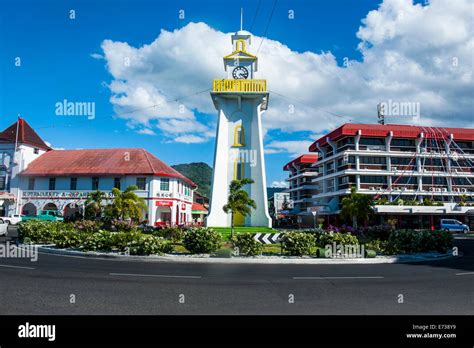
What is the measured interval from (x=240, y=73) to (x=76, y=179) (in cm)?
2426

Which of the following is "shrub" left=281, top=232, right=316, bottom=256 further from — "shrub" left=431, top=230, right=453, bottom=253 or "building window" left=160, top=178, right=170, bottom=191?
"building window" left=160, top=178, right=170, bottom=191

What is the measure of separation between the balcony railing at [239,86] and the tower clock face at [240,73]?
1386mm

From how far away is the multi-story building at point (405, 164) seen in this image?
161 ft

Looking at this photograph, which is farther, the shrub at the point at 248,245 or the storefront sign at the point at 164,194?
the storefront sign at the point at 164,194

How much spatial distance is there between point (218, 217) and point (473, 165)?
42081 mm

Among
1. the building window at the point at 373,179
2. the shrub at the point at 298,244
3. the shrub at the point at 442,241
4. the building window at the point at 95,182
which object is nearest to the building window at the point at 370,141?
the building window at the point at 373,179

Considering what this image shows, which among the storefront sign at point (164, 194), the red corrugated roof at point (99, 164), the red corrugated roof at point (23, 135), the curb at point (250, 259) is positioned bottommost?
the curb at point (250, 259)

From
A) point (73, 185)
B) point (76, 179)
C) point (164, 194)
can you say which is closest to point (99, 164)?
point (76, 179)

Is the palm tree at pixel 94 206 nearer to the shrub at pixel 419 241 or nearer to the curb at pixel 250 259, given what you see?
the curb at pixel 250 259

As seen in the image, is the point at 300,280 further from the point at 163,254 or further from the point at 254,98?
the point at 254,98

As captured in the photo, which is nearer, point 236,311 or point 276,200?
point 236,311

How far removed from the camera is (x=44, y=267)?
12.0 meters

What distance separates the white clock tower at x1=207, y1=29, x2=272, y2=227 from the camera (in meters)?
29.5
